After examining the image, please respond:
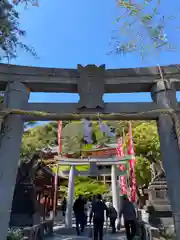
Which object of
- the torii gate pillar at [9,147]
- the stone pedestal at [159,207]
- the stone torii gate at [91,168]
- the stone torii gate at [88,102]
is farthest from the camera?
the stone torii gate at [91,168]

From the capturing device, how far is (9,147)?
4613mm

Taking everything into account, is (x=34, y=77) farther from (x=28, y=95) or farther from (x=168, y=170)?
(x=168, y=170)

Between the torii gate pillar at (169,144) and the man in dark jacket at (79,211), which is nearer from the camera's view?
the torii gate pillar at (169,144)

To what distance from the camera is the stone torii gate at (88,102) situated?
4.57 metres

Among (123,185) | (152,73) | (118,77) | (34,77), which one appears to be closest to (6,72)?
(34,77)

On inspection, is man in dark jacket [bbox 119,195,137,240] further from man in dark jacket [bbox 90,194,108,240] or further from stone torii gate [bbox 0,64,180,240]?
stone torii gate [bbox 0,64,180,240]

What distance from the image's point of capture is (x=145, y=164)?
1697cm

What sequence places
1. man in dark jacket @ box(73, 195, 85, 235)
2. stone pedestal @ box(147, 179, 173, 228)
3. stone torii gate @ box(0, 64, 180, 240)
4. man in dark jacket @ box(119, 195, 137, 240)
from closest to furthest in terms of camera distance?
1. stone torii gate @ box(0, 64, 180, 240)
2. man in dark jacket @ box(119, 195, 137, 240)
3. stone pedestal @ box(147, 179, 173, 228)
4. man in dark jacket @ box(73, 195, 85, 235)

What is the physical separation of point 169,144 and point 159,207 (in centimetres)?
499

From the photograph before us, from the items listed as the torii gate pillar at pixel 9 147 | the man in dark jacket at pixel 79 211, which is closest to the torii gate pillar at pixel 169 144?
the torii gate pillar at pixel 9 147

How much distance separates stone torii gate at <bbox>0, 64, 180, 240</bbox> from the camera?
4570 millimetres

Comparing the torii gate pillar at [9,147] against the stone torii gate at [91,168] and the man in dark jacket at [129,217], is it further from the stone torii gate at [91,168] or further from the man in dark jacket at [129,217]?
the stone torii gate at [91,168]

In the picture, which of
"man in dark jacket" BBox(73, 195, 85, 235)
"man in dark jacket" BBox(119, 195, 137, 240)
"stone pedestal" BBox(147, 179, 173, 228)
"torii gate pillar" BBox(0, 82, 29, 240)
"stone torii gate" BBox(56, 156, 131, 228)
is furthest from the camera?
"stone torii gate" BBox(56, 156, 131, 228)

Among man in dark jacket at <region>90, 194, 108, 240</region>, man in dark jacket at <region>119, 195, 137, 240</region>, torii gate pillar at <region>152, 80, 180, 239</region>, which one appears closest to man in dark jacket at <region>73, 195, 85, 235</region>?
man in dark jacket at <region>90, 194, 108, 240</region>
